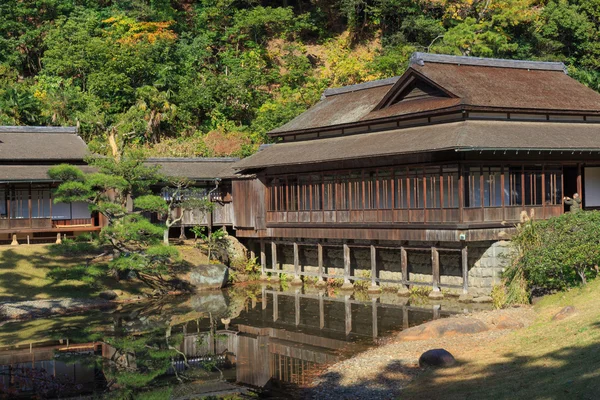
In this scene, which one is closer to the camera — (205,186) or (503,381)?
(503,381)

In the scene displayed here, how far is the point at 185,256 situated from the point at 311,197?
24.5 ft

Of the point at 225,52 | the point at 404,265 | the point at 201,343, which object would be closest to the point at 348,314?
the point at 404,265

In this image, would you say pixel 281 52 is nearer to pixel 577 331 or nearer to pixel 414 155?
pixel 414 155

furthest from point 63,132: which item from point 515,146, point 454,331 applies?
point 454,331

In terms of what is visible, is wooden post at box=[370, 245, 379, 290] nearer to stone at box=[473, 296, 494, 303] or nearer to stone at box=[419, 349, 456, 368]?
stone at box=[473, 296, 494, 303]

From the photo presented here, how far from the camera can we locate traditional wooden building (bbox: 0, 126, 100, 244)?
4203 cm

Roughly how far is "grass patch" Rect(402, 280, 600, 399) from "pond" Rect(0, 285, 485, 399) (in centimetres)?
417

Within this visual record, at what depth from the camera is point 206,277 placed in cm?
3919

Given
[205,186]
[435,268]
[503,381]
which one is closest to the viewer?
[503,381]

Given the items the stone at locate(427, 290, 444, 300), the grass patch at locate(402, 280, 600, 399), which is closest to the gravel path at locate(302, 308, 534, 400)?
the grass patch at locate(402, 280, 600, 399)

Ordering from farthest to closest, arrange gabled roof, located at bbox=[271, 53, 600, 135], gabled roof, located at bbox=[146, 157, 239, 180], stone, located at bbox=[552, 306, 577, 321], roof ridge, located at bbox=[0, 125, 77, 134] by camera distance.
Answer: roof ridge, located at bbox=[0, 125, 77, 134] → gabled roof, located at bbox=[146, 157, 239, 180] → gabled roof, located at bbox=[271, 53, 600, 135] → stone, located at bbox=[552, 306, 577, 321]

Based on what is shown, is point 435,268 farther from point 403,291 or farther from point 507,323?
point 507,323

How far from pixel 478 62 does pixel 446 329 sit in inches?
685

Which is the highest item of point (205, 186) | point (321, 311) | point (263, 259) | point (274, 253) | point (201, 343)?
point (205, 186)
